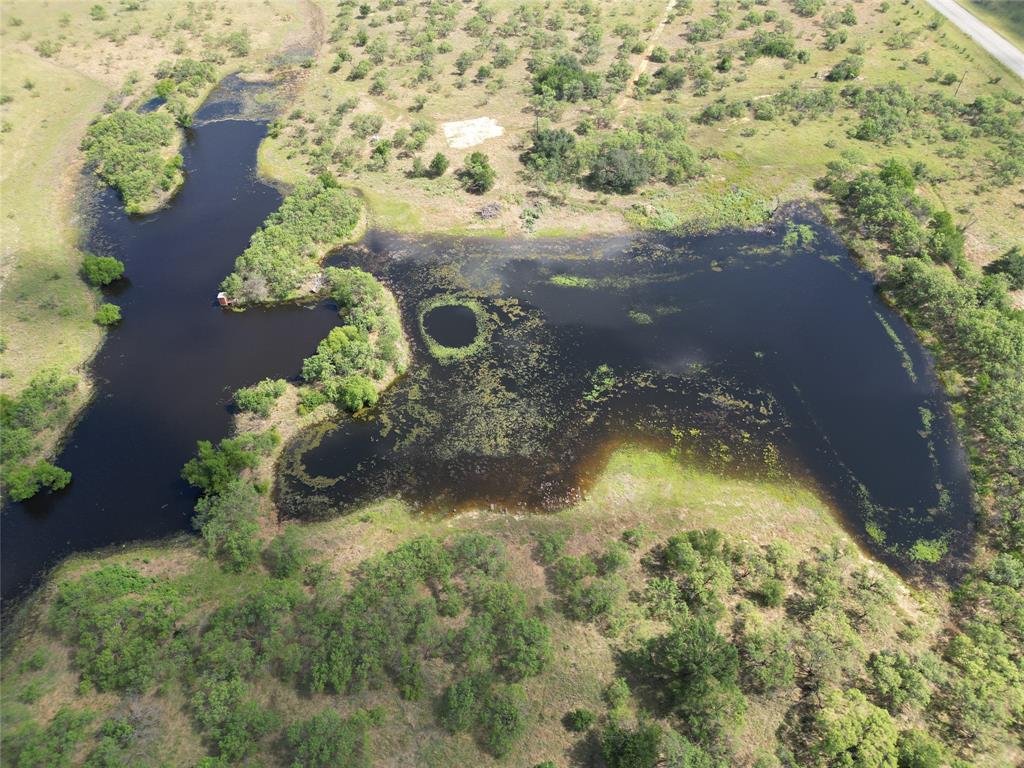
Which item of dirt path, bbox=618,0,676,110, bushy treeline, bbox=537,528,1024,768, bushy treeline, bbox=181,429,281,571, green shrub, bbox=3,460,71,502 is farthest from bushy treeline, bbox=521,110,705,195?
green shrub, bbox=3,460,71,502

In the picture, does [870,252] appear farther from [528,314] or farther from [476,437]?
[476,437]

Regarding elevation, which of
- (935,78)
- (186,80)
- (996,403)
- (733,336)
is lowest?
(186,80)

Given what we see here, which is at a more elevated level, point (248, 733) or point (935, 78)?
point (935, 78)

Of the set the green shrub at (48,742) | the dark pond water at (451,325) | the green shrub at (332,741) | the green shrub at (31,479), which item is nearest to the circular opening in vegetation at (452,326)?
the dark pond water at (451,325)

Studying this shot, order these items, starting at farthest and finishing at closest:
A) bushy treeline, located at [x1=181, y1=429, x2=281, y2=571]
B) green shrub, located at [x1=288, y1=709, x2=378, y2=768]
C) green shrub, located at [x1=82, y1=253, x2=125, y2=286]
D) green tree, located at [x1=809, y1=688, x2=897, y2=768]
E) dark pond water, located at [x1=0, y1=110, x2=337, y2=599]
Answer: green shrub, located at [x1=82, y1=253, x2=125, y2=286] → dark pond water, located at [x1=0, y1=110, x2=337, y2=599] → bushy treeline, located at [x1=181, y1=429, x2=281, y2=571] → green tree, located at [x1=809, y1=688, x2=897, y2=768] → green shrub, located at [x1=288, y1=709, x2=378, y2=768]

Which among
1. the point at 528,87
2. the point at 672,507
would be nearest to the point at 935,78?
the point at 528,87

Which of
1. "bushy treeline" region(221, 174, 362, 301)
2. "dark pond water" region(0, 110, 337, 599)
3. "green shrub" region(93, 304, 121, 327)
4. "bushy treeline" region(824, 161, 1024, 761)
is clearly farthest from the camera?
"bushy treeline" region(221, 174, 362, 301)

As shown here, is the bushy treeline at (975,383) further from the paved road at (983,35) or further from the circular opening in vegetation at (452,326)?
the paved road at (983,35)

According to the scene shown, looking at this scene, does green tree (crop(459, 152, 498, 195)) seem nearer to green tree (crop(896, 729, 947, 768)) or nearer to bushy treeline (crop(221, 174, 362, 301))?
bushy treeline (crop(221, 174, 362, 301))
